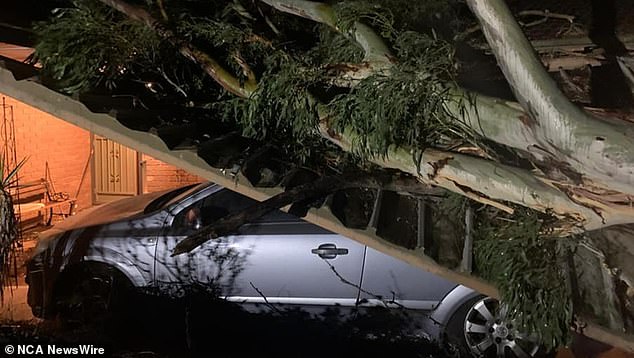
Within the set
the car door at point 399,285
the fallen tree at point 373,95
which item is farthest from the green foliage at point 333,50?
the car door at point 399,285

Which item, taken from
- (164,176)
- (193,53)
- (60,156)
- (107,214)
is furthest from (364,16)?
(60,156)

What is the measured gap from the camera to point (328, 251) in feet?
17.5

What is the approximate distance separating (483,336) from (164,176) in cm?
566

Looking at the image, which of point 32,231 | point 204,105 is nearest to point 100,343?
point 204,105

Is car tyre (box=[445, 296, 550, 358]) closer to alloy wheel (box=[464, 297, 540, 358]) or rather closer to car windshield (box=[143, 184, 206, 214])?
alloy wheel (box=[464, 297, 540, 358])

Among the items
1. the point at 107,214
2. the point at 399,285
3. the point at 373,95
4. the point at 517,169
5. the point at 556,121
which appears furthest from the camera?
the point at 107,214

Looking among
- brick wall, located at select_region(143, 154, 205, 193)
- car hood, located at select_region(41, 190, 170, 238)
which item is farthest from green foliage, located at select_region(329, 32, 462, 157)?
brick wall, located at select_region(143, 154, 205, 193)

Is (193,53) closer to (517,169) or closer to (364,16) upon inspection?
(364,16)

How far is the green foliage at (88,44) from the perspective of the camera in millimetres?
4598

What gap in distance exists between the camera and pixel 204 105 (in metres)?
5.37

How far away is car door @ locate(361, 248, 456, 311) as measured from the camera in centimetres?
528

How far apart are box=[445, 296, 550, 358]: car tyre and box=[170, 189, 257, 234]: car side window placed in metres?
1.95

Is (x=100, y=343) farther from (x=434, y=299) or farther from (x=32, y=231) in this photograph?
(x=32, y=231)

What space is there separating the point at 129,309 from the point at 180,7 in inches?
101
